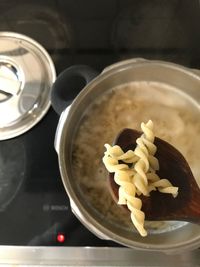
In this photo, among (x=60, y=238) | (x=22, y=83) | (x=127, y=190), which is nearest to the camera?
(x=127, y=190)

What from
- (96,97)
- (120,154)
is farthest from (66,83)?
(120,154)

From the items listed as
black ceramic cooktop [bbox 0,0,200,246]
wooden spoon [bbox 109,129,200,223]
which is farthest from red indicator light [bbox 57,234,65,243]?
wooden spoon [bbox 109,129,200,223]

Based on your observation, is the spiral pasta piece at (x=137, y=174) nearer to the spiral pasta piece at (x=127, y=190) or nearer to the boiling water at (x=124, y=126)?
the spiral pasta piece at (x=127, y=190)

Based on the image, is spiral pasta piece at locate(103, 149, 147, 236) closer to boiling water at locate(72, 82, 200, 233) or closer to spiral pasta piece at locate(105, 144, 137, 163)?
spiral pasta piece at locate(105, 144, 137, 163)

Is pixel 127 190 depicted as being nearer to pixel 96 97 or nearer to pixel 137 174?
pixel 137 174

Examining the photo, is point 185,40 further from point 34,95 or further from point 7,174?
point 7,174

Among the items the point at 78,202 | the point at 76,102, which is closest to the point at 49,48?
the point at 76,102
